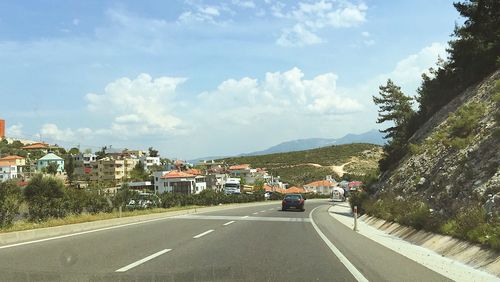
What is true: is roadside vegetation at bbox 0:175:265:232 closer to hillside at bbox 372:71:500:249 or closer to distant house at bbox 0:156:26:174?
hillside at bbox 372:71:500:249

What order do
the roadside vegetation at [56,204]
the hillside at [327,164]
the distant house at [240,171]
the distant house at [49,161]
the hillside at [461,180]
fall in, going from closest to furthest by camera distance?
1. the hillside at [461,180]
2. the roadside vegetation at [56,204]
3. the distant house at [49,161]
4. the hillside at [327,164]
5. the distant house at [240,171]

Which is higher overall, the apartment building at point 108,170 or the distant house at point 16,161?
the distant house at point 16,161

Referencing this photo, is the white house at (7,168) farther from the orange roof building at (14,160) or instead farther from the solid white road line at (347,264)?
the solid white road line at (347,264)

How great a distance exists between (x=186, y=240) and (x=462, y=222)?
7833 mm

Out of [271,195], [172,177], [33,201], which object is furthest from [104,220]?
[172,177]

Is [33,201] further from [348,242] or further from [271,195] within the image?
[271,195]

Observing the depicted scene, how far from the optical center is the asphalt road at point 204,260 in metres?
9.27

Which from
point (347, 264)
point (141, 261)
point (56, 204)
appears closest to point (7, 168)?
point (56, 204)

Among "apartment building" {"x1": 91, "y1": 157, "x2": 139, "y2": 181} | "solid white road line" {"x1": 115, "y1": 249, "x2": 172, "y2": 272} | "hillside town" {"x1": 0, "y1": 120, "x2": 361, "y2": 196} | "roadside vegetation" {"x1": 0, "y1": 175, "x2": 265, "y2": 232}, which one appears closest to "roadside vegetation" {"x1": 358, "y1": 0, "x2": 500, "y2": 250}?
"solid white road line" {"x1": 115, "y1": 249, "x2": 172, "y2": 272}

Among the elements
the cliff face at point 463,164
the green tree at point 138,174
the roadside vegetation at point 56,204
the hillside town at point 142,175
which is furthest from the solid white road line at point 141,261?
the green tree at point 138,174

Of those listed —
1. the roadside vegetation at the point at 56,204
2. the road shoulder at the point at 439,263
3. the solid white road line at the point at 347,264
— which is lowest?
the road shoulder at the point at 439,263

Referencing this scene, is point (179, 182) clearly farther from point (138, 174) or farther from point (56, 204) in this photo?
point (56, 204)

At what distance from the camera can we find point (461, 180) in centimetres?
1772

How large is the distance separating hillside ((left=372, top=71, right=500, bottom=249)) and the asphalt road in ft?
6.86
